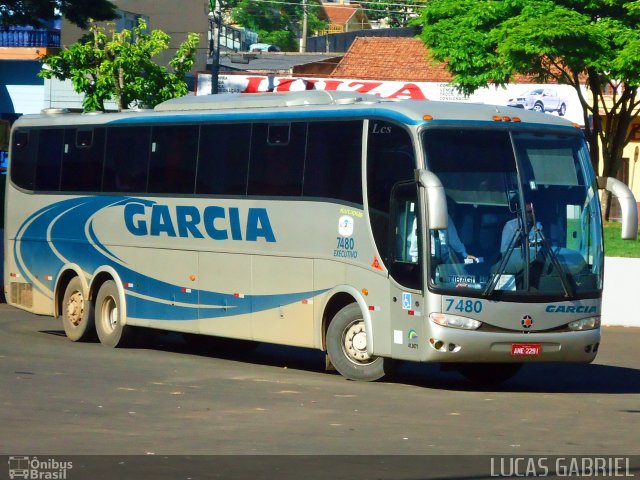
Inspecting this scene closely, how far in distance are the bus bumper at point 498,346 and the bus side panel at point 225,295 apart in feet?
11.4

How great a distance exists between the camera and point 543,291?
14.7 m

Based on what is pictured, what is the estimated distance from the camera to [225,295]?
696 inches

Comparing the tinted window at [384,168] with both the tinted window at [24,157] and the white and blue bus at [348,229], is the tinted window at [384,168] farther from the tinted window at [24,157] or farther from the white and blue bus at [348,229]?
the tinted window at [24,157]

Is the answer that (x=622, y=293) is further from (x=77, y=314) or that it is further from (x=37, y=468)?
(x=37, y=468)

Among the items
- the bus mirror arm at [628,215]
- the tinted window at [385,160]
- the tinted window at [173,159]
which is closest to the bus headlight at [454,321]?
the tinted window at [385,160]

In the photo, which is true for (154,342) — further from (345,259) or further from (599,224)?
(599,224)

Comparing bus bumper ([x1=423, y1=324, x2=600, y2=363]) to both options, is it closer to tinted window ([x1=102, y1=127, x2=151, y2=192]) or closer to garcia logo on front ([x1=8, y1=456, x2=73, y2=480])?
garcia logo on front ([x1=8, y1=456, x2=73, y2=480])

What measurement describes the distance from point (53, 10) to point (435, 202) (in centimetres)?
2087

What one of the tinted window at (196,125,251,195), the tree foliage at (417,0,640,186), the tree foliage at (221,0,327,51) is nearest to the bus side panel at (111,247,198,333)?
the tinted window at (196,125,251,195)

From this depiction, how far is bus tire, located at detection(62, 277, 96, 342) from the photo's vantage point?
66.5ft

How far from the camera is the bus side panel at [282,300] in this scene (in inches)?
644

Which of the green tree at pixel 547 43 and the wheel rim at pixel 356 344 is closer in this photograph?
the wheel rim at pixel 356 344

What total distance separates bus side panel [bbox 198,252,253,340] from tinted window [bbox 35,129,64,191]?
13.5 ft

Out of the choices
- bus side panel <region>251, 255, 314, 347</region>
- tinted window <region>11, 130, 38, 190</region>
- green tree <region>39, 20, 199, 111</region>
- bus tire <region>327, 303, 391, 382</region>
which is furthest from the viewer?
green tree <region>39, 20, 199, 111</region>
